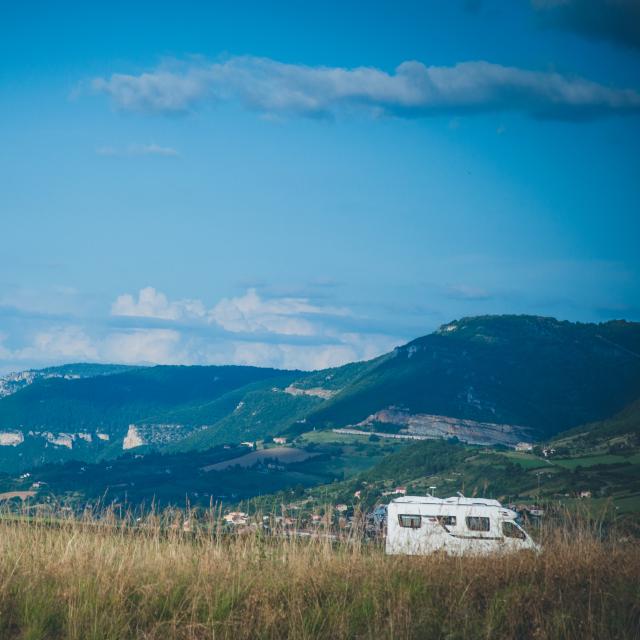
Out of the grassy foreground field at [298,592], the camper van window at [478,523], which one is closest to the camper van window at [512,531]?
the camper van window at [478,523]

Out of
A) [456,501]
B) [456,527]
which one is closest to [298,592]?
[456,527]

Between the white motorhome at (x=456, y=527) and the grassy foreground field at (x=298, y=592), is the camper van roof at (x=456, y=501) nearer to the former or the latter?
the white motorhome at (x=456, y=527)

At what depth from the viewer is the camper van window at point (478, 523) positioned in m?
22.5

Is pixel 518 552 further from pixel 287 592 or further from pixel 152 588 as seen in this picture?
pixel 152 588

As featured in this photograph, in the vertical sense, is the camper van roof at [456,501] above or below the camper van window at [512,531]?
above

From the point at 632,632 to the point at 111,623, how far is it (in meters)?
5.42

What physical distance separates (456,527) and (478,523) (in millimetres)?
1783

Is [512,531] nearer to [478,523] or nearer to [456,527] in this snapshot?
[456,527]

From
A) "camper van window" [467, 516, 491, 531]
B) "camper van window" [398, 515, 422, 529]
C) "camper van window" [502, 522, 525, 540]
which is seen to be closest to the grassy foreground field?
"camper van window" [502, 522, 525, 540]

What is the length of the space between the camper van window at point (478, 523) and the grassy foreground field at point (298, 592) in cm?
995

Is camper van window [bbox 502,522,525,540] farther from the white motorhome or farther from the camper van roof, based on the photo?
the camper van roof

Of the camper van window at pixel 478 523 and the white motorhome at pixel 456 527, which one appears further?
the camper van window at pixel 478 523

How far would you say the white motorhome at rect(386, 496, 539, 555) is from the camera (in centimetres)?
1357

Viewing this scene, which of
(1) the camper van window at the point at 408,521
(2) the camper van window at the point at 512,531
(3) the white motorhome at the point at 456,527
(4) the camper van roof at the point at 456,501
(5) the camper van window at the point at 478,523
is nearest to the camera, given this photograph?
(3) the white motorhome at the point at 456,527
